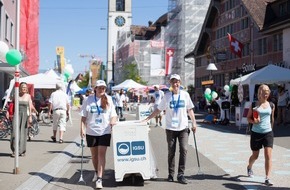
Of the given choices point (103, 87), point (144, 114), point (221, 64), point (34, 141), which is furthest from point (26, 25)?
point (103, 87)

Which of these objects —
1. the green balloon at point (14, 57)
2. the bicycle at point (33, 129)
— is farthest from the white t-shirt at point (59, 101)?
the green balloon at point (14, 57)

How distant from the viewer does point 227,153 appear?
11672 mm

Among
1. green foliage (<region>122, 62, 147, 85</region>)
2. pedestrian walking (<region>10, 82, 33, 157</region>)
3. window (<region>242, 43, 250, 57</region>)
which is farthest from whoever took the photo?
green foliage (<region>122, 62, 147, 85</region>)

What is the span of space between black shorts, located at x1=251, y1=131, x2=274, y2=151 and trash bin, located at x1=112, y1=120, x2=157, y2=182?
1892 millimetres

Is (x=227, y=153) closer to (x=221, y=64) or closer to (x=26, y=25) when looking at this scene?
(x=26, y=25)

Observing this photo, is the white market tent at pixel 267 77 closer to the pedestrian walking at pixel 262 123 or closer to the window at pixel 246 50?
the pedestrian walking at pixel 262 123

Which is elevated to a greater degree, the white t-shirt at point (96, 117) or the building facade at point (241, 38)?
the building facade at point (241, 38)

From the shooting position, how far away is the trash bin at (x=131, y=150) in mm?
7609

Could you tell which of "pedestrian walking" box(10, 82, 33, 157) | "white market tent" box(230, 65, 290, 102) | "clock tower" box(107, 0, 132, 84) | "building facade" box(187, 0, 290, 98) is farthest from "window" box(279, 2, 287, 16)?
"clock tower" box(107, 0, 132, 84)

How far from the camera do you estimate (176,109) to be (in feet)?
26.3

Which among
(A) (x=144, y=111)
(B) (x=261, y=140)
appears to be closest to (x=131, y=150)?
(B) (x=261, y=140)

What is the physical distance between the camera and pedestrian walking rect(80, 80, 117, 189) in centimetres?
757

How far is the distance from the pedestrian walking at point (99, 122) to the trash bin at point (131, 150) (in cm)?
15

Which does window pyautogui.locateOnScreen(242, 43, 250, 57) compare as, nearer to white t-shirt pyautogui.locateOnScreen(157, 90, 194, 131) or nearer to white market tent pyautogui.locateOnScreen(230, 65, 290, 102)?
white market tent pyautogui.locateOnScreen(230, 65, 290, 102)
